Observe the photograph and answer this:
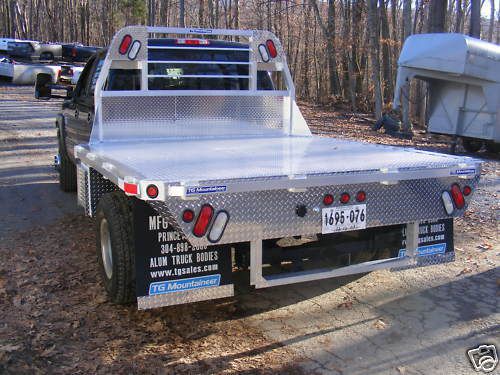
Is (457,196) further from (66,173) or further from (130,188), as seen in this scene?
(66,173)

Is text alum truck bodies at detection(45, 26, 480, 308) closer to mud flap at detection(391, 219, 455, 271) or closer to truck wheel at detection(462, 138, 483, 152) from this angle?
mud flap at detection(391, 219, 455, 271)

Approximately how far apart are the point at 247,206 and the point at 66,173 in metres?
5.55

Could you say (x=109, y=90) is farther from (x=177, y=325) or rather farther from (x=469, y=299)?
(x=469, y=299)

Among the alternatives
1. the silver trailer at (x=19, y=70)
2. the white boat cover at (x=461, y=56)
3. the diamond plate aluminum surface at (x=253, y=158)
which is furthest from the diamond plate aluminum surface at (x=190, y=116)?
the silver trailer at (x=19, y=70)

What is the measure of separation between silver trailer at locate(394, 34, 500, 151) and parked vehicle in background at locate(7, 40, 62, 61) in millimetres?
21361

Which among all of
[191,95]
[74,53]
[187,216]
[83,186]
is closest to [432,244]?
[187,216]

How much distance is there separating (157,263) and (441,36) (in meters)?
12.4

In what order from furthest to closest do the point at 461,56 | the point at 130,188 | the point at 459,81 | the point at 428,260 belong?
the point at 459,81
the point at 461,56
the point at 428,260
the point at 130,188

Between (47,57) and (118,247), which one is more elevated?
(47,57)

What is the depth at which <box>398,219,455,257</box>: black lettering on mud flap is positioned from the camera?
15.2ft

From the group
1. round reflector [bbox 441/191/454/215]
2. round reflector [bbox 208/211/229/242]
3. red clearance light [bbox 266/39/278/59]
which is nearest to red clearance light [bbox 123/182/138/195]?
round reflector [bbox 208/211/229/242]

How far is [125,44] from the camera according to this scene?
6.01 metres

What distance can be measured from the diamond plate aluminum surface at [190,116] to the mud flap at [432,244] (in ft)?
8.19

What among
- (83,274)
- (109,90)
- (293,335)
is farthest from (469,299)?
(109,90)
